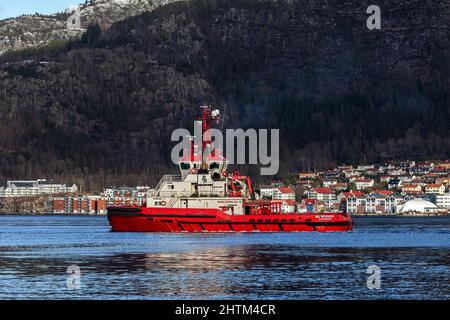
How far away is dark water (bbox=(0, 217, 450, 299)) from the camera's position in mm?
79812

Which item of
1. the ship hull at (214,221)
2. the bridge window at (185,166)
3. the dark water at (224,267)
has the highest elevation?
the bridge window at (185,166)

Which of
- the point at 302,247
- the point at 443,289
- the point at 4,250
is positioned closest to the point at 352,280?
the point at 443,289

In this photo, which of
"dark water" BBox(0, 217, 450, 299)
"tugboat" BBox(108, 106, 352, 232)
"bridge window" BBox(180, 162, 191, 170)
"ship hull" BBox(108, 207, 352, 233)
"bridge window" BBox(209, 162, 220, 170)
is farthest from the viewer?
"bridge window" BBox(180, 162, 191, 170)

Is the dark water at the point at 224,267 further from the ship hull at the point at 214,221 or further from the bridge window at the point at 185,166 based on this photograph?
the bridge window at the point at 185,166

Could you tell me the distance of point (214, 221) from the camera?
15775 centimetres

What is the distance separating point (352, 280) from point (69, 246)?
5553cm

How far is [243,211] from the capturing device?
161m

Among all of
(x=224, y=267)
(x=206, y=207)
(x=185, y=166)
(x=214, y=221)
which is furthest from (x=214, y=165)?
(x=224, y=267)

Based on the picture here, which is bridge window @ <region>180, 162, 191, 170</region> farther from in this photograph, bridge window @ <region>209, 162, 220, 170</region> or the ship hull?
the ship hull

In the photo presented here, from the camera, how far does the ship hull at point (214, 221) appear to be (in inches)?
6230

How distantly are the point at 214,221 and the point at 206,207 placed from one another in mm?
2491

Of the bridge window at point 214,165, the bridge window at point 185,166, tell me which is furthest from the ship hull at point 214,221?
the bridge window at point 185,166

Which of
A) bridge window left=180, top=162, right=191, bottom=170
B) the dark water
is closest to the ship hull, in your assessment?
bridge window left=180, top=162, right=191, bottom=170

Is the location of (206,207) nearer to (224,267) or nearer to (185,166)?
(185,166)
